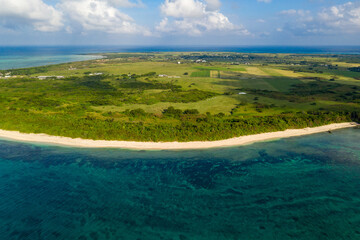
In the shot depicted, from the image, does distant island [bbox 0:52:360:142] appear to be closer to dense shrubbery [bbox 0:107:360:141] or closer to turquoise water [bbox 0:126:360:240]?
dense shrubbery [bbox 0:107:360:141]

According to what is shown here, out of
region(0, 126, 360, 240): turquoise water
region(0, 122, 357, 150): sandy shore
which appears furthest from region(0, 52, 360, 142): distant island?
region(0, 126, 360, 240): turquoise water

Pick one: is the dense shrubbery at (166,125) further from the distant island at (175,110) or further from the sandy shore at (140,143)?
the sandy shore at (140,143)

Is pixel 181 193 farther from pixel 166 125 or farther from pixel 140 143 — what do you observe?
pixel 166 125

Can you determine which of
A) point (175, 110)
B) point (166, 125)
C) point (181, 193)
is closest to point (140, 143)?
point (166, 125)

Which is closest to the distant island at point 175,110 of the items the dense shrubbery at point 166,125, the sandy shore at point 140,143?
the dense shrubbery at point 166,125

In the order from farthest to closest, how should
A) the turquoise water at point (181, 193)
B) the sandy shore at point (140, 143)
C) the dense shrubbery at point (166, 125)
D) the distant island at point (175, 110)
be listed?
the distant island at point (175, 110)
the dense shrubbery at point (166, 125)
the sandy shore at point (140, 143)
the turquoise water at point (181, 193)

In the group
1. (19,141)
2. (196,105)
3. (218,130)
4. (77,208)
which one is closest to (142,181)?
(77,208)

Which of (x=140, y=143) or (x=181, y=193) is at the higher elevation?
(x=140, y=143)

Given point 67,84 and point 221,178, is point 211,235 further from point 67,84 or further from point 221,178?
point 67,84
